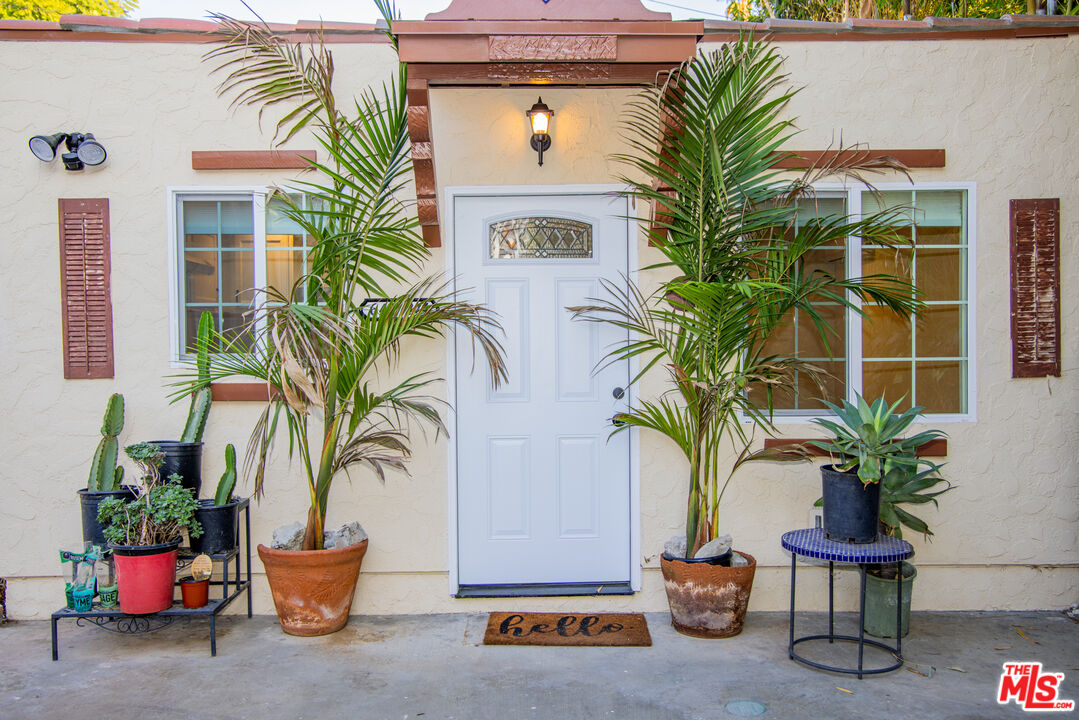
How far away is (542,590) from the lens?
4.18 m

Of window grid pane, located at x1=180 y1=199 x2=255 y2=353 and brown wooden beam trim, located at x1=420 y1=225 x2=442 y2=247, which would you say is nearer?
→ brown wooden beam trim, located at x1=420 y1=225 x2=442 y2=247

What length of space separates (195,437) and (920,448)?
376 centimetres

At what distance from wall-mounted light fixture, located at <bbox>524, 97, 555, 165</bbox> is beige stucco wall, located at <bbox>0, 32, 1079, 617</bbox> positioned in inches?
3.4

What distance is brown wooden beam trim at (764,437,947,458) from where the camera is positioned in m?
4.14

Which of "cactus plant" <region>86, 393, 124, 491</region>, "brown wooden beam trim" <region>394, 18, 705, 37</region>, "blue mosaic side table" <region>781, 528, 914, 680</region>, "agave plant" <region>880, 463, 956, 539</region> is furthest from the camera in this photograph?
"cactus plant" <region>86, 393, 124, 491</region>

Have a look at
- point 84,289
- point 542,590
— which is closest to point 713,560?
point 542,590

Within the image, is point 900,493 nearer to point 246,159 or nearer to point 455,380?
point 455,380

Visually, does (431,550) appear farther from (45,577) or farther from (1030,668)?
(1030,668)

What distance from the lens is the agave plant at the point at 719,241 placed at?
354 centimetres

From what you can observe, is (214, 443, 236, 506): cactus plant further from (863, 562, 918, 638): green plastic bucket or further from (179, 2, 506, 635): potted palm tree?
(863, 562, 918, 638): green plastic bucket

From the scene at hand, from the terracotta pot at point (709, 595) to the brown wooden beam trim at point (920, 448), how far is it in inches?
27.2

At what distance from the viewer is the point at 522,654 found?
3.60 meters

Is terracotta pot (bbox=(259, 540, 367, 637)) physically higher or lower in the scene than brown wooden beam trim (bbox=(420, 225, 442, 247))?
lower

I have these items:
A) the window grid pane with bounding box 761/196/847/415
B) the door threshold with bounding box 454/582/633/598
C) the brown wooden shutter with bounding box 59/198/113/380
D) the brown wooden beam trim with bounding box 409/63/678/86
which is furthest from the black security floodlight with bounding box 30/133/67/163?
the window grid pane with bounding box 761/196/847/415
